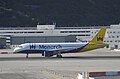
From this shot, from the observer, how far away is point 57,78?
57906mm

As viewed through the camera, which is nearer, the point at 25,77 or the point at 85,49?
the point at 25,77

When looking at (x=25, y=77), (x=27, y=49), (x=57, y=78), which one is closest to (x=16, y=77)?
(x=25, y=77)

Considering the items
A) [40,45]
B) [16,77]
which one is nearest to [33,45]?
[40,45]

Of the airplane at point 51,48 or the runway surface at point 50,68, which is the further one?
the airplane at point 51,48

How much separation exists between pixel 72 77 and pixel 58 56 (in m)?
51.5

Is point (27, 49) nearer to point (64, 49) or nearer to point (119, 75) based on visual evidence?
point (64, 49)

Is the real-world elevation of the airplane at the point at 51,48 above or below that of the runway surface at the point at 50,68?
above

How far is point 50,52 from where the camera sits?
112 metres

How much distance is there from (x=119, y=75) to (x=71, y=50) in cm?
5185

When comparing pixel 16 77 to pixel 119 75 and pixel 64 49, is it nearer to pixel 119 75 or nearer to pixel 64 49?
pixel 119 75

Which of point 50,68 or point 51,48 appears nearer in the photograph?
point 50,68

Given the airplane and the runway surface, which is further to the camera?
the airplane

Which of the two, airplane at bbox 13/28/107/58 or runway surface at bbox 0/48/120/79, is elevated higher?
airplane at bbox 13/28/107/58

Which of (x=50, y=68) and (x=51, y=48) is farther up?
(x=51, y=48)
